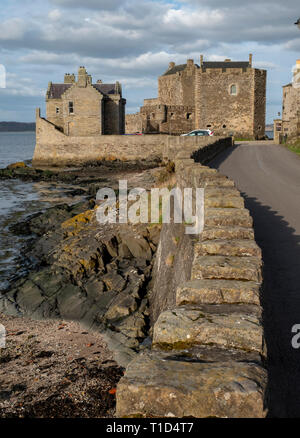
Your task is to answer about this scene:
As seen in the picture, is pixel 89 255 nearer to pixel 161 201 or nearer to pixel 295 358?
pixel 161 201

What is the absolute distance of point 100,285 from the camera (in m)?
11.7

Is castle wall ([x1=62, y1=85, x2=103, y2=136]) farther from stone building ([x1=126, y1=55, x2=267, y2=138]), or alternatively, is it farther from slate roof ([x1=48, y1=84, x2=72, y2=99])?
stone building ([x1=126, y1=55, x2=267, y2=138])

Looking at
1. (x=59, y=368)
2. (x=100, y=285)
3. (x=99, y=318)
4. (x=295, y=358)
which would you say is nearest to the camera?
(x=295, y=358)

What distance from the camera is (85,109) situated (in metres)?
50.0

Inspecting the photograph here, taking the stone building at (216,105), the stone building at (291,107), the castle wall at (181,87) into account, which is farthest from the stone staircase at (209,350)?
the castle wall at (181,87)

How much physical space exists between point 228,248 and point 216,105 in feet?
181

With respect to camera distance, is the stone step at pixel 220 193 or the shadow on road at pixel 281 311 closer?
the shadow on road at pixel 281 311

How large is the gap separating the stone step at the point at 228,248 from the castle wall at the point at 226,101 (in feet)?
175

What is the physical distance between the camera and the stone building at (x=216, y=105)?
56219 millimetres

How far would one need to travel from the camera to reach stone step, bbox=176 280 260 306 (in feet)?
12.8

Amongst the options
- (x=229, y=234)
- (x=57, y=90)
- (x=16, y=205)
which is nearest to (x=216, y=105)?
(x=57, y=90)

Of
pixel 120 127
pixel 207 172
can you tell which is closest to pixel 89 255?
pixel 207 172

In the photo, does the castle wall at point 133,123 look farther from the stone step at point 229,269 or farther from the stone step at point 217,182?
the stone step at point 229,269

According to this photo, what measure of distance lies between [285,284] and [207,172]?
439cm
